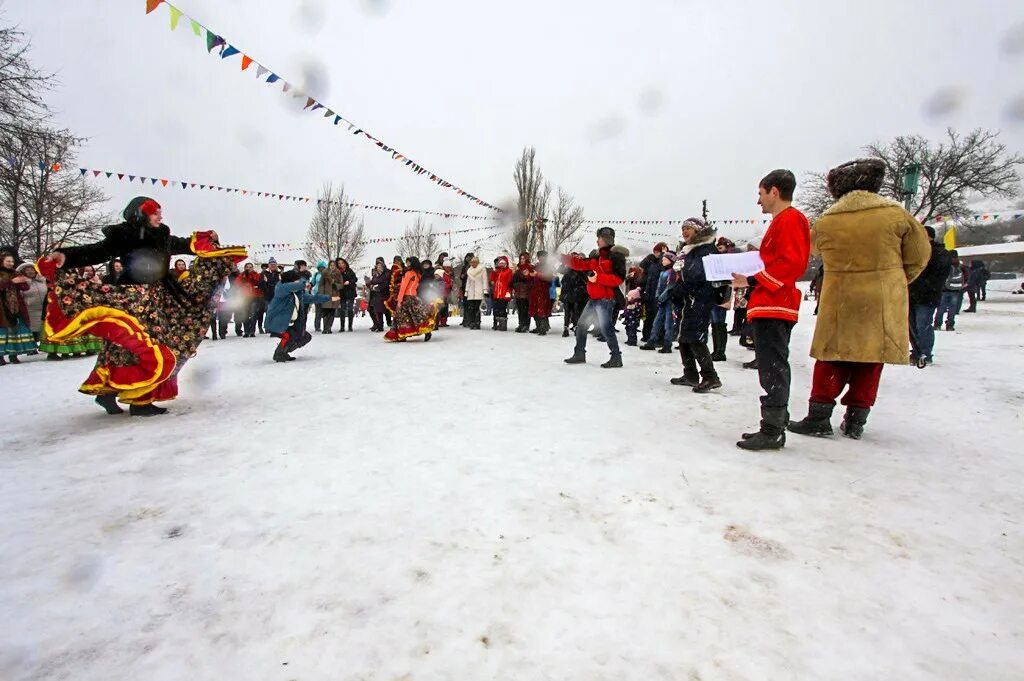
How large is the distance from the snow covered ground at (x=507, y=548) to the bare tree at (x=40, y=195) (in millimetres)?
13491

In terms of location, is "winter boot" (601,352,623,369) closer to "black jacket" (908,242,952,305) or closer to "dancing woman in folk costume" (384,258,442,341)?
"black jacket" (908,242,952,305)

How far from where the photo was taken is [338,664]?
146cm

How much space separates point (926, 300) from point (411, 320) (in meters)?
8.29

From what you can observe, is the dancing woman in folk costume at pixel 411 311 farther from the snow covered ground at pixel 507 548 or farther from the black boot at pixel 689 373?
the snow covered ground at pixel 507 548

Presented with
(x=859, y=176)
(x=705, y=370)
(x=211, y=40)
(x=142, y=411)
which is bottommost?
(x=142, y=411)

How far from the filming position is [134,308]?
4406 millimetres

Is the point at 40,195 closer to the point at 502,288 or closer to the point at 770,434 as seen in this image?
the point at 502,288

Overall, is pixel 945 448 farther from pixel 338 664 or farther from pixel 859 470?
pixel 338 664

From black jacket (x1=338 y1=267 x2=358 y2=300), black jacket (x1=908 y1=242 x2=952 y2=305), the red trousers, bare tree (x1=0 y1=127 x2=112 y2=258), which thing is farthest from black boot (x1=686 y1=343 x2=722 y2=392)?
bare tree (x1=0 y1=127 x2=112 y2=258)

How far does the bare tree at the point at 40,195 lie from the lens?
43.5 feet

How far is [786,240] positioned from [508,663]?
3.13 metres

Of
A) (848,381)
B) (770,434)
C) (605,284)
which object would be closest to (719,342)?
(605,284)

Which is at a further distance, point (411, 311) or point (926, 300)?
point (411, 311)

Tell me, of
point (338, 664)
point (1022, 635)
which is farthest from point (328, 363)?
point (1022, 635)
